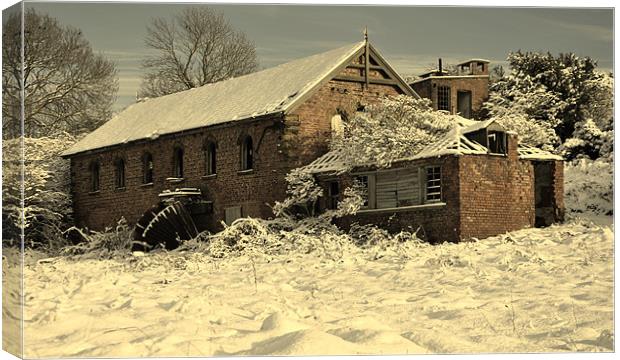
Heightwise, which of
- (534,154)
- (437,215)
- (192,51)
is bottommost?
(437,215)

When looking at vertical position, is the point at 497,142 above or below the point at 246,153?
above

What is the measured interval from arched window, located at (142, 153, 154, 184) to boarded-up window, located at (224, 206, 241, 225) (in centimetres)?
488

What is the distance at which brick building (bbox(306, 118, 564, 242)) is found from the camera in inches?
961

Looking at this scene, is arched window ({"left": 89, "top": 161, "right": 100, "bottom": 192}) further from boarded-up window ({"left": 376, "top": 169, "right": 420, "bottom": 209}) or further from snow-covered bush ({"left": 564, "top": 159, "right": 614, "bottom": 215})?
snow-covered bush ({"left": 564, "top": 159, "right": 614, "bottom": 215})

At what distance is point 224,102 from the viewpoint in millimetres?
32062

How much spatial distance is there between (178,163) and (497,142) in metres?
12.2

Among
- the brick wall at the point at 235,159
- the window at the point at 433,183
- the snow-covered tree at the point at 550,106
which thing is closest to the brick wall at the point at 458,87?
the snow-covered tree at the point at 550,106

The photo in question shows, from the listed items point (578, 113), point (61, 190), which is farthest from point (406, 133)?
point (61, 190)

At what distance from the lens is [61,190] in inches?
1431

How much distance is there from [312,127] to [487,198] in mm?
6750

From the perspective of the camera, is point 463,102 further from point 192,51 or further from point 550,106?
point 192,51

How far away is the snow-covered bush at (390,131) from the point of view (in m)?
25.7

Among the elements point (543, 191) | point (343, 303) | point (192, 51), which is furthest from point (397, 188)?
point (343, 303)

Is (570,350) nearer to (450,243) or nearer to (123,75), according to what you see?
(450,243)
